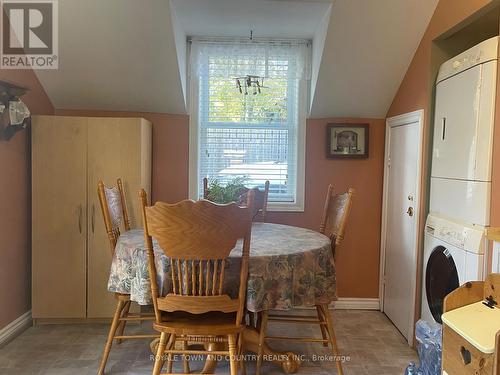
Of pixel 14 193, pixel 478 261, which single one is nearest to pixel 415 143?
pixel 478 261

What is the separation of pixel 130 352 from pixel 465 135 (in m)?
2.44

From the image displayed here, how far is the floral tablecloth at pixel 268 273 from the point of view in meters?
1.92

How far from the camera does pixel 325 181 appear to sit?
3.45 m

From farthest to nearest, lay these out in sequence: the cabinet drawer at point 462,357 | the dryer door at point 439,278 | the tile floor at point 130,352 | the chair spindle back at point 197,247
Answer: the tile floor at point 130,352
the dryer door at point 439,278
the chair spindle back at point 197,247
the cabinet drawer at point 462,357

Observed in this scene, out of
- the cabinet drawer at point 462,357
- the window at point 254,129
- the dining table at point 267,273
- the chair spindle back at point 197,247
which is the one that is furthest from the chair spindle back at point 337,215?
the cabinet drawer at point 462,357

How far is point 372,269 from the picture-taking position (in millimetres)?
3486

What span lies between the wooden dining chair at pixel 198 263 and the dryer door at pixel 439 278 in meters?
1.22

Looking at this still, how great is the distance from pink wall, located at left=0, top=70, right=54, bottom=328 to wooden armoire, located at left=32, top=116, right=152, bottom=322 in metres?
0.09

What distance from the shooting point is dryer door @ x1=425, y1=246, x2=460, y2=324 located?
223 cm

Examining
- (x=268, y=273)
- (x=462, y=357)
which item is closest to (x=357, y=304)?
(x=268, y=273)

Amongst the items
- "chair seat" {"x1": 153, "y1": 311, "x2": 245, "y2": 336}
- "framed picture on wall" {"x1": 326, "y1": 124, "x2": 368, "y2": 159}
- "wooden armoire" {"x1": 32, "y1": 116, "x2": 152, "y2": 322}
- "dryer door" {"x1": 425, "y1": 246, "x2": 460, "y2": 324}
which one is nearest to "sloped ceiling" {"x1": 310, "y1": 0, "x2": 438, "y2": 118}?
"framed picture on wall" {"x1": 326, "y1": 124, "x2": 368, "y2": 159}

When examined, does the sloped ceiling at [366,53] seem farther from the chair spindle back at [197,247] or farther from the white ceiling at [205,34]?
the chair spindle back at [197,247]

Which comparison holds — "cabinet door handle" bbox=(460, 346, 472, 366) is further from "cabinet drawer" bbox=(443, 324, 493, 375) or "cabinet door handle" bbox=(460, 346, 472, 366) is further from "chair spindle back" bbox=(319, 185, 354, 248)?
"chair spindle back" bbox=(319, 185, 354, 248)

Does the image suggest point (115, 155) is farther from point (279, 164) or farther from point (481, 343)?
point (481, 343)
